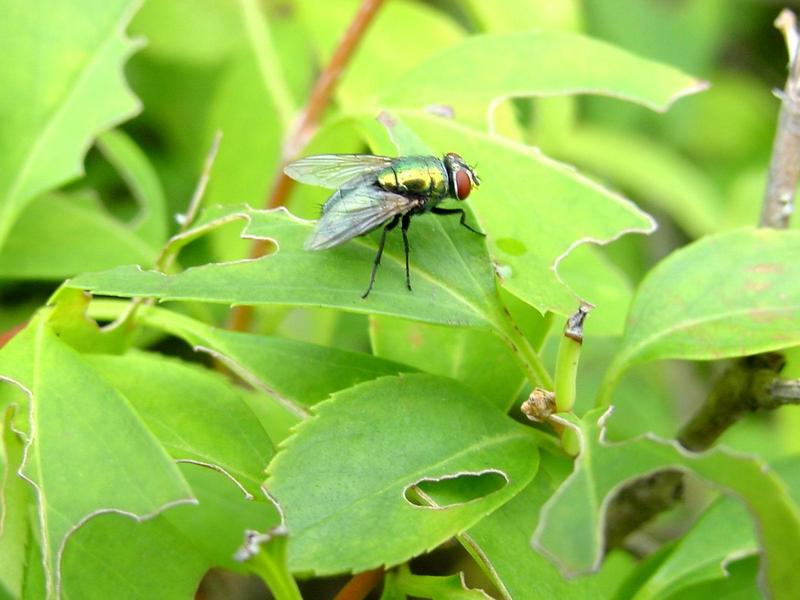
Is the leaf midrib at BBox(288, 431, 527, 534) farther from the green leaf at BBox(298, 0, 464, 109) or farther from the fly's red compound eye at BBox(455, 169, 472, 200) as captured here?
the green leaf at BBox(298, 0, 464, 109)

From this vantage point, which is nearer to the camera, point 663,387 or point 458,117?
point 458,117

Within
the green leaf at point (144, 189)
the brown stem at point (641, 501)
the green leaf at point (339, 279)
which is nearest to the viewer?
the green leaf at point (339, 279)

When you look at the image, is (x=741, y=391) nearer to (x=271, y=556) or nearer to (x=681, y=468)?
(x=681, y=468)

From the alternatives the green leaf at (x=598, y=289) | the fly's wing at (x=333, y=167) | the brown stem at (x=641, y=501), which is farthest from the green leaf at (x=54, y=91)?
the brown stem at (x=641, y=501)

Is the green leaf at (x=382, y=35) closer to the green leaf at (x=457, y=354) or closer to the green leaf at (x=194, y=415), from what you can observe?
the green leaf at (x=457, y=354)

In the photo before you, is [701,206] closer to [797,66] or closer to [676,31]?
[676,31]

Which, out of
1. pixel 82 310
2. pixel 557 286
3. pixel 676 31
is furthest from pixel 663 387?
pixel 82 310
